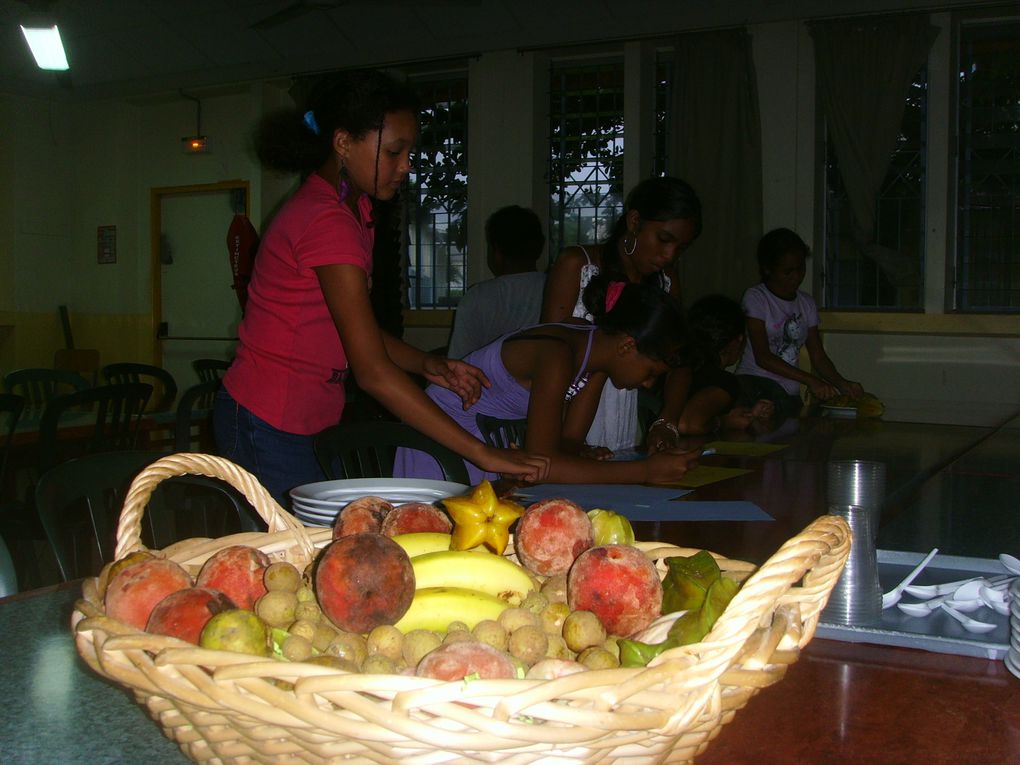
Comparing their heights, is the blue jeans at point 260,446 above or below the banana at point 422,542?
below

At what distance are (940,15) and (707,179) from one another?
5.40 feet

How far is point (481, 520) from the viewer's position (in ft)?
2.80

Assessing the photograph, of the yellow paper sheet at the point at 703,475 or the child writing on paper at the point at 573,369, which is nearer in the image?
the yellow paper sheet at the point at 703,475

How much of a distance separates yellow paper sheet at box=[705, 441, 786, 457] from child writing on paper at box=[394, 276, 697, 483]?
337 mm

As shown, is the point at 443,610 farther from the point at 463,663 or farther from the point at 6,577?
the point at 6,577

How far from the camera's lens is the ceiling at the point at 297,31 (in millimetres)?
5766

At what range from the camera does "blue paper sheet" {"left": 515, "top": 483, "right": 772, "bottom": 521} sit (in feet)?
5.32

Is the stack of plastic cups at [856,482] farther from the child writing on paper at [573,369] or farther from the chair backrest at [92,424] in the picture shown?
the chair backrest at [92,424]

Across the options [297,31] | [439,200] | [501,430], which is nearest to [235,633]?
[501,430]

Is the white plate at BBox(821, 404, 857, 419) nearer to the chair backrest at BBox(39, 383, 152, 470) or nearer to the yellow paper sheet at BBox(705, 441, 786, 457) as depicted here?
the yellow paper sheet at BBox(705, 441, 786, 457)

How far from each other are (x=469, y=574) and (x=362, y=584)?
0.15m

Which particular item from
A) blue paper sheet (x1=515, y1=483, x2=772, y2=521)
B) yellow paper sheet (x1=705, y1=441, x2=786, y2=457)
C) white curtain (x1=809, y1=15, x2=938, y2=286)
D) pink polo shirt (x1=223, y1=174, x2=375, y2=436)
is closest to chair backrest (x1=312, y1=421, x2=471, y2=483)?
pink polo shirt (x1=223, y1=174, x2=375, y2=436)

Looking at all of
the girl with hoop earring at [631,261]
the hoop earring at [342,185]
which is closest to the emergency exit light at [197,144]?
the girl with hoop earring at [631,261]

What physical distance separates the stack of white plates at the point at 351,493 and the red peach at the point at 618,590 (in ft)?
1.80
